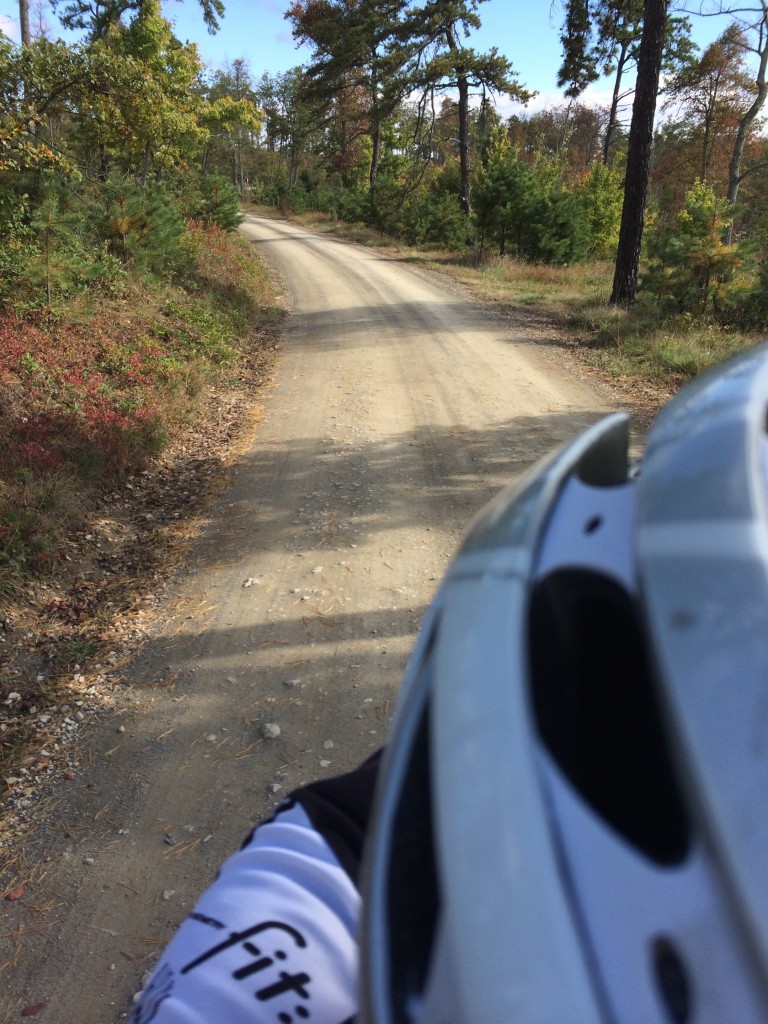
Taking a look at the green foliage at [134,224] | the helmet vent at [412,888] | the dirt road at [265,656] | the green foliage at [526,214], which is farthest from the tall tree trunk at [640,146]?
the helmet vent at [412,888]

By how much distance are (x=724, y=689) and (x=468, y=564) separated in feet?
1.05

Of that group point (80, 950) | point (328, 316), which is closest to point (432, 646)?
point (80, 950)

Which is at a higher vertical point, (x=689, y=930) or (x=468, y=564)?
(x=468, y=564)

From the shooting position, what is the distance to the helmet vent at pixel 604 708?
591mm

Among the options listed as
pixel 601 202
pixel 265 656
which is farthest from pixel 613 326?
pixel 601 202

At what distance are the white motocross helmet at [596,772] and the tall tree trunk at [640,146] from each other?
Answer: 12.8 m

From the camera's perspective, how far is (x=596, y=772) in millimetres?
623

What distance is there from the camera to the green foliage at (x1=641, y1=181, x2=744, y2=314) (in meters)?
10.1

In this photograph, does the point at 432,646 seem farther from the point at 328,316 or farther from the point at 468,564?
the point at 328,316

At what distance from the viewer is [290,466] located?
5.89 m

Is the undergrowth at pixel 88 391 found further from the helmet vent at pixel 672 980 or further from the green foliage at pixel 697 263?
the green foliage at pixel 697 263

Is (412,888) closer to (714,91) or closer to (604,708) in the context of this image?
(604,708)

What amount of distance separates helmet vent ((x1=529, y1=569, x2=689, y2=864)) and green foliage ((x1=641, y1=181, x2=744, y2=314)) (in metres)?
11.4

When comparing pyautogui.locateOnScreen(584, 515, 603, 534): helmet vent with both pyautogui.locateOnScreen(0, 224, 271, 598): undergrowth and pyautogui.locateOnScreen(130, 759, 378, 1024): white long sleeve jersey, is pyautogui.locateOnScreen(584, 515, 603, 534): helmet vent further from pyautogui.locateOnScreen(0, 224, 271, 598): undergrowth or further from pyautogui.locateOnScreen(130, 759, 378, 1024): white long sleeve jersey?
pyautogui.locateOnScreen(0, 224, 271, 598): undergrowth
